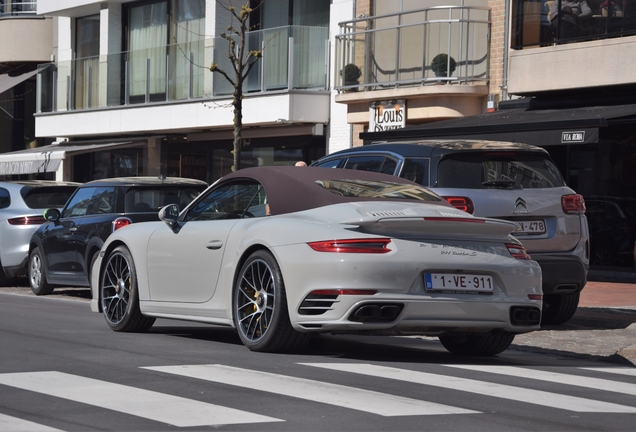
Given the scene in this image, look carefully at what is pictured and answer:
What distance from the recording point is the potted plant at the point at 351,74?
24.4 meters

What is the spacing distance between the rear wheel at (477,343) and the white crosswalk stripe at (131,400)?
11.1ft

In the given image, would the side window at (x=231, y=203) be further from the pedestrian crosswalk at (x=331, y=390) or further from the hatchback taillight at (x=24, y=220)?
the hatchback taillight at (x=24, y=220)

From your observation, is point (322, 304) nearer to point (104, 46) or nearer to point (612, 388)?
point (612, 388)

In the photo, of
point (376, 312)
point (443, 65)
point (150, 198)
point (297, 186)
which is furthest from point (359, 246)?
point (443, 65)

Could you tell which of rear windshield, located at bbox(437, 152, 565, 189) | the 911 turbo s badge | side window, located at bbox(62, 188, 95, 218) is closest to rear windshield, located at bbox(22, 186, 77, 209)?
side window, located at bbox(62, 188, 95, 218)

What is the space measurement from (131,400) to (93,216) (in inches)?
356

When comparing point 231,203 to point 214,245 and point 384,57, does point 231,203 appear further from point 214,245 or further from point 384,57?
point 384,57

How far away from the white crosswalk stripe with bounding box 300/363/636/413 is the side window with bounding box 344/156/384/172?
3.81 metres

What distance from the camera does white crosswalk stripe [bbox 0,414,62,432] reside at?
571cm

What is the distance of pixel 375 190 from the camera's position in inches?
370

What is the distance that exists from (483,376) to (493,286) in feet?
2.75

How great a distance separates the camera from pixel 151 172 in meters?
31.9

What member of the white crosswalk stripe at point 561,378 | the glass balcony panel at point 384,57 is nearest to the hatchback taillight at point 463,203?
the white crosswalk stripe at point 561,378

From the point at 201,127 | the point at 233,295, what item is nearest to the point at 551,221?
the point at 233,295
